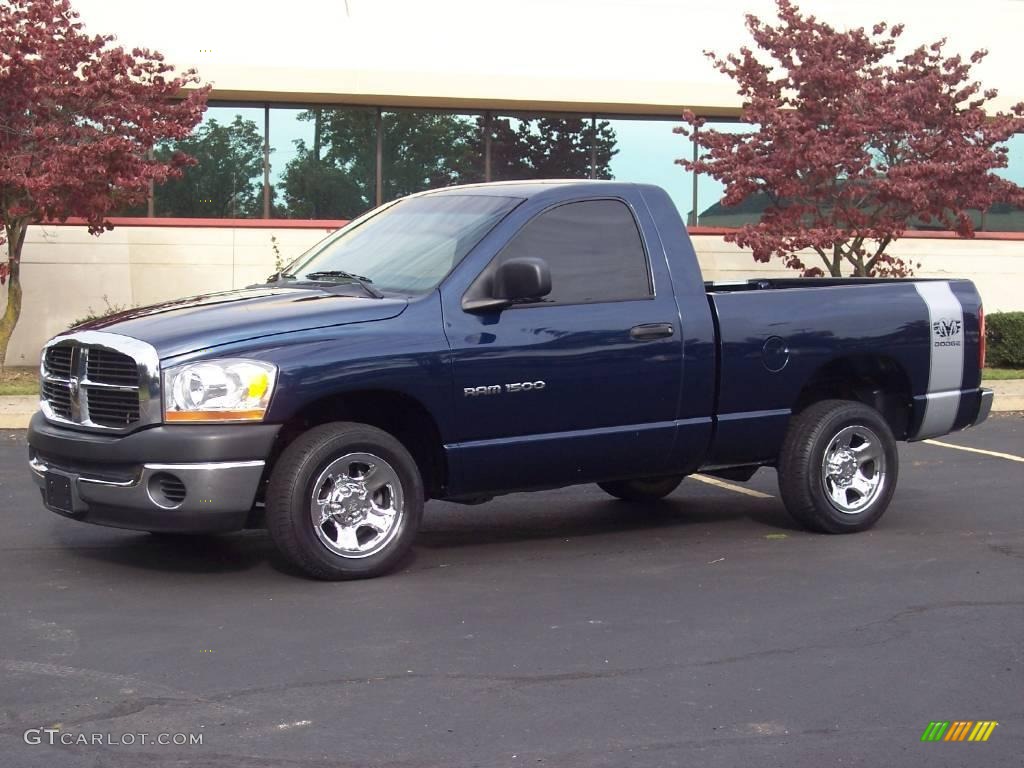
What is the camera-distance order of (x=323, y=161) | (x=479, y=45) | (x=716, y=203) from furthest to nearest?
(x=716, y=203), (x=479, y=45), (x=323, y=161)

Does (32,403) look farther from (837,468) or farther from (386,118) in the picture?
(837,468)

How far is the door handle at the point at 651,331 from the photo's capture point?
7.57 m

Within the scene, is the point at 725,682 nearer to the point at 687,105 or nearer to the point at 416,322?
the point at 416,322

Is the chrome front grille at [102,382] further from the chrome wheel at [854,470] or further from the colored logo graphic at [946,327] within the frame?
the colored logo graphic at [946,327]

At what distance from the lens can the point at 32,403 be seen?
1444 centimetres

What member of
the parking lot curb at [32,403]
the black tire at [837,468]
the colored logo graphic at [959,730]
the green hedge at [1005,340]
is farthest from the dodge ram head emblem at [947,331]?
the green hedge at [1005,340]

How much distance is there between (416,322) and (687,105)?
15290 millimetres

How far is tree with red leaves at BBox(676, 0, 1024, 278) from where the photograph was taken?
18.4m

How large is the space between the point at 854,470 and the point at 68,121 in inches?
453

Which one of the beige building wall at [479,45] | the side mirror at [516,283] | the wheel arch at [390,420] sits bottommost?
the wheel arch at [390,420]

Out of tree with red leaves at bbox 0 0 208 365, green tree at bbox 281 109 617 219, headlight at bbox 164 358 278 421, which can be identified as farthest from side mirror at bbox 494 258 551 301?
green tree at bbox 281 109 617 219

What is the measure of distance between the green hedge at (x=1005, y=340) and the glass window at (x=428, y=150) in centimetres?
764

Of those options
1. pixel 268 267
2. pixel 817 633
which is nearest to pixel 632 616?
pixel 817 633

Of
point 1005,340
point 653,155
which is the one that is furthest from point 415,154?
point 1005,340
